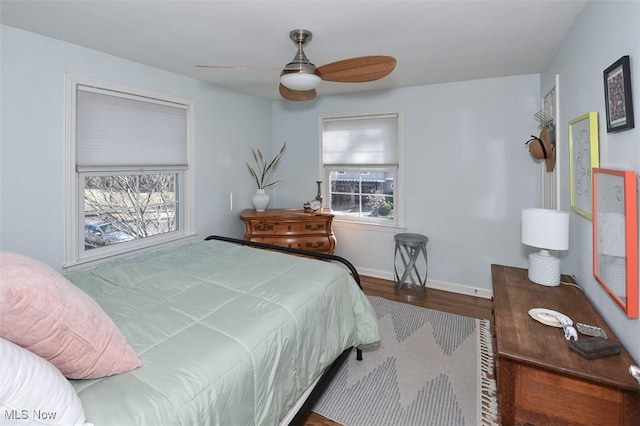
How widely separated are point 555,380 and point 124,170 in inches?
127

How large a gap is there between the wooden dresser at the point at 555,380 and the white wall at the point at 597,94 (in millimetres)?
108

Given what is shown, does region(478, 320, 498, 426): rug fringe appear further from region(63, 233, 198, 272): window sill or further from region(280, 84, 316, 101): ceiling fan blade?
region(63, 233, 198, 272): window sill

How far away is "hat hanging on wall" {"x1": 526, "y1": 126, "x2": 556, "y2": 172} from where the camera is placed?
2555 mm

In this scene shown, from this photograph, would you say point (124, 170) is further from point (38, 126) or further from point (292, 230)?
point (292, 230)

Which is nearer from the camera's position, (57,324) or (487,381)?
(57,324)

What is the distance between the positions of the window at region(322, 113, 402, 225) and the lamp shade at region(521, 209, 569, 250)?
80.3 inches

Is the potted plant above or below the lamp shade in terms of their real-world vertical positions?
above

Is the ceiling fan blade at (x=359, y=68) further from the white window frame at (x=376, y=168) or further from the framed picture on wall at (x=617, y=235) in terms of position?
the white window frame at (x=376, y=168)

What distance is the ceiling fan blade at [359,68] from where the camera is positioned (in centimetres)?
192

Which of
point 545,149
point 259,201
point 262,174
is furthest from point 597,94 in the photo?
point 262,174

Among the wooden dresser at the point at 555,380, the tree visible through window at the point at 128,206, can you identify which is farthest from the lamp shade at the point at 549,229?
the tree visible through window at the point at 128,206

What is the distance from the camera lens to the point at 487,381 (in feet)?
7.02

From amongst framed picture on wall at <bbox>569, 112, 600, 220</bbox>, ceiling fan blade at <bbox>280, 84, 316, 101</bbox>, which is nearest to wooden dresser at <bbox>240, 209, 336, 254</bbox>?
ceiling fan blade at <bbox>280, 84, 316, 101</bbox>

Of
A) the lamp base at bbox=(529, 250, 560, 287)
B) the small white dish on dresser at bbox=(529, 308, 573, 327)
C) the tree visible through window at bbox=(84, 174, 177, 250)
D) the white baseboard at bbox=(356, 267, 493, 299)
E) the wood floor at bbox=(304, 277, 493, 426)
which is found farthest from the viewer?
the white baseboard at bbox=(356, 267, 493, 299)
